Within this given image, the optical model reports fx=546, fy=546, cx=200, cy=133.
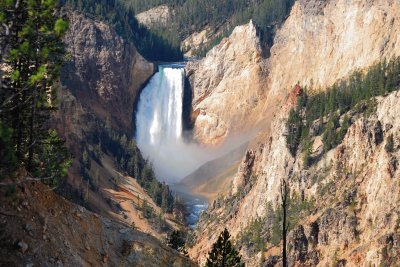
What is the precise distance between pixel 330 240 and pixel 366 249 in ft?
22.8

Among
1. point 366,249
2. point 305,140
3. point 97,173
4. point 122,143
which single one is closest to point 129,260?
point 366,249

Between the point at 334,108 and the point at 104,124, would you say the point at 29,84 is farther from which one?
the point at 104,124

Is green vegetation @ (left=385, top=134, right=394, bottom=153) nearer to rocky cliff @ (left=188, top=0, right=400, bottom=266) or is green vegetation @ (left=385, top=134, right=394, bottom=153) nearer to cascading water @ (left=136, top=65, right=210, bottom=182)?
rocky cliff @ (left=188, top=0, right=400, bottom=266)

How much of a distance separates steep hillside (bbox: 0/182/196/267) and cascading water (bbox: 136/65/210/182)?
121 metres

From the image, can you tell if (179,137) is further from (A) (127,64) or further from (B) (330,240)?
(B) (330,240)

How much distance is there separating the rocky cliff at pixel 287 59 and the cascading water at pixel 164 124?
528cm

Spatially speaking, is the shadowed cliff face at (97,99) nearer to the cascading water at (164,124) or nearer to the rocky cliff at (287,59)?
the cascading water at (164,124)

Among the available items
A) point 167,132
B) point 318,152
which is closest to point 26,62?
point 318,152

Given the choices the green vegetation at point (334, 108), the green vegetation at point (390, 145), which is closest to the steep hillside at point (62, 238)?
the green vegetation at point (390, 145)

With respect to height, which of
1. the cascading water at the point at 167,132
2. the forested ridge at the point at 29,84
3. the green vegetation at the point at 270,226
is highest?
the forested ridge at the point at 29,84

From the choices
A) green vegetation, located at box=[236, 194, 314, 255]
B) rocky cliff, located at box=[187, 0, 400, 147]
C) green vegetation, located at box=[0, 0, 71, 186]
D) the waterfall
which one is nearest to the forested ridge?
green vegetation, located at box=[0, 0, 71, 186]

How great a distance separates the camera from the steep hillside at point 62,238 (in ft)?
70.0

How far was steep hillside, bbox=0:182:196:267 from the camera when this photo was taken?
2134 centimetres

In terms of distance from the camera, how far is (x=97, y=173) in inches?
4742
